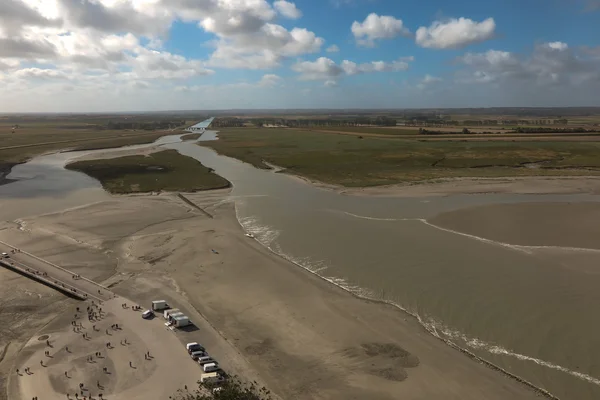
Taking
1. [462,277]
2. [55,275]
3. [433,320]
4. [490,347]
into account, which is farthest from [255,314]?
[55,275]

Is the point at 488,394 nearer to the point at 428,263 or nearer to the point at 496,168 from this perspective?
the point at 428,263

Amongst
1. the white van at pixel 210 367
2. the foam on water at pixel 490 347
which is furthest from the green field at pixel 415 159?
the white van at pixel 210 367

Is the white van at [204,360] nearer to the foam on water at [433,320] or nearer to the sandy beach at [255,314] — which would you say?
the sandy beach at [255,314]

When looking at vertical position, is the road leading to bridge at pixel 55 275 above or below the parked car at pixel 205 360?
above

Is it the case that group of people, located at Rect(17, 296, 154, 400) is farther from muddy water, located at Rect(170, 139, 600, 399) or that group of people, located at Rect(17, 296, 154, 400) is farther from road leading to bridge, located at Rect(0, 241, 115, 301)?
muddy water, located at Rect(170, 139, 600, 399)

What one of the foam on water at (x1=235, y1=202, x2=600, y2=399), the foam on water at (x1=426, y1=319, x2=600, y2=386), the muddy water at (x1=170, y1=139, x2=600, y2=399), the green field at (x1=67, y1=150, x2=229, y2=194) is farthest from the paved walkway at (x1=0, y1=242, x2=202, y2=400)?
the green field at (x1=67, y1=150, x2=229, y2=194)

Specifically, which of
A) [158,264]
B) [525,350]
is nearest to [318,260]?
[158,264]

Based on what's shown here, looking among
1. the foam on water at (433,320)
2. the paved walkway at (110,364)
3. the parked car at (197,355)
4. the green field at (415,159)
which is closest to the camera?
the paved walkway at (110,364)
